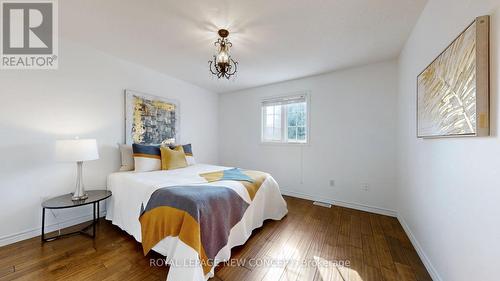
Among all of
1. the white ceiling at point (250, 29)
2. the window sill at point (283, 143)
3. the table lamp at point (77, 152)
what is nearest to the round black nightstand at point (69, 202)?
the table lamp at point (77, 152)

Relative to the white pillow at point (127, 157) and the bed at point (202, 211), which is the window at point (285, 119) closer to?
the bed at point (202, 211)

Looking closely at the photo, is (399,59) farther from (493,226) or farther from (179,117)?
(179,117)

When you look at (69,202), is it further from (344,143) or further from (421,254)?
(344,143)

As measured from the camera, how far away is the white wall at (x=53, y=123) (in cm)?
190

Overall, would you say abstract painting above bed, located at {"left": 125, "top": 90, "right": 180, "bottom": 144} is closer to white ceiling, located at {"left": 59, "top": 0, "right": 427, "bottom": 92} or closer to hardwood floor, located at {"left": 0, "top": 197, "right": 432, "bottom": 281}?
white ceiling, located at {"left": 59, "top": 0, "right": 427, "bottom": 92}

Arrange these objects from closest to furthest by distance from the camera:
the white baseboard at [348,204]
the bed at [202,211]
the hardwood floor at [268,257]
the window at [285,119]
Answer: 1. the bed at [202,211]
2. the hardwood floor at [268,257]
3. the white baseboard at [348,204]
4. the window at [285,119]

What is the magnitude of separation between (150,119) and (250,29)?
7.21 feet

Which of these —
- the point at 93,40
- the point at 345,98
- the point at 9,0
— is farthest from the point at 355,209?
the point at 9,0

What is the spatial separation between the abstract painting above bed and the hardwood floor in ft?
4.38

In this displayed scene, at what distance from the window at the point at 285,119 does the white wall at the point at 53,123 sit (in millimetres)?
2347

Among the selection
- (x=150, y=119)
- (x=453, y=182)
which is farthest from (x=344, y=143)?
(x=150, y=119)

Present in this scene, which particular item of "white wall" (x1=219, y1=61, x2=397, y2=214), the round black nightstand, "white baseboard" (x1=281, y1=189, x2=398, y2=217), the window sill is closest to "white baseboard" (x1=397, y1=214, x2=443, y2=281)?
"white baseboard" (x1=281, y1=189, x2=398, y2=217)

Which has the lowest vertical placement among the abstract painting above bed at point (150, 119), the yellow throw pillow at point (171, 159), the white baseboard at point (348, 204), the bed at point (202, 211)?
the white baseboard at point (348, 204)

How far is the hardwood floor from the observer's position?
4.95 ft
